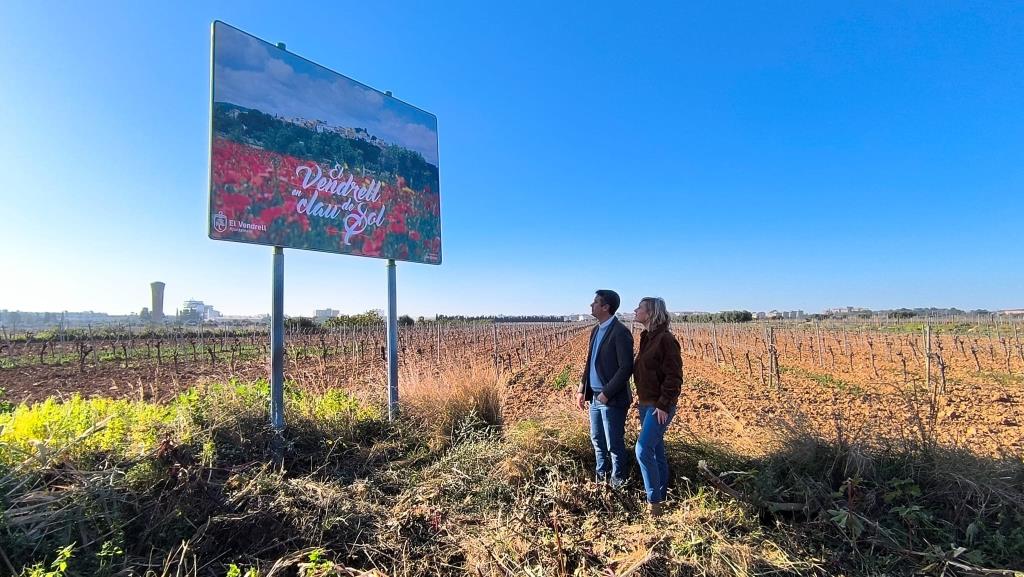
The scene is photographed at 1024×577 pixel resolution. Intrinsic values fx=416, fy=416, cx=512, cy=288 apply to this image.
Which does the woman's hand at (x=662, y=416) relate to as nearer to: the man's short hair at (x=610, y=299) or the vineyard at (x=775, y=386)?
the man's short hair at (x=610, y=299)

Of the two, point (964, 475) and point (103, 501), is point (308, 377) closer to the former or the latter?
point (103, 501)

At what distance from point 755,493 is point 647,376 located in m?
0.92

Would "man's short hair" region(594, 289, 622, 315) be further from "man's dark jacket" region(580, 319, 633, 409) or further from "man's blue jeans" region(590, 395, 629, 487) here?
"man's blue jeans" region(590, 395, 629, 487)

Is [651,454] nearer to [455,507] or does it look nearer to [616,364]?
[616,364]

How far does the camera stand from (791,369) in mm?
13055

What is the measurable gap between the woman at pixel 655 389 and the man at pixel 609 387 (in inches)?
4.9

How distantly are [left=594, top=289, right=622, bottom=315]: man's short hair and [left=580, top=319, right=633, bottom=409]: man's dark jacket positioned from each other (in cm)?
9

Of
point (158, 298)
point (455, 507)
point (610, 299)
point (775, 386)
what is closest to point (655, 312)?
point (610, 299)

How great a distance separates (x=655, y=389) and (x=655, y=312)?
53 centimetres

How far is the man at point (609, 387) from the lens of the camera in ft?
9.60

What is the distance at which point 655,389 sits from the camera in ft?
9.32

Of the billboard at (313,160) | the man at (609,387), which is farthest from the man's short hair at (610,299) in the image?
the billboard at (313,160)

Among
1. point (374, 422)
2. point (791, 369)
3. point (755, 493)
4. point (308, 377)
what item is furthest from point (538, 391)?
point (791, 369)

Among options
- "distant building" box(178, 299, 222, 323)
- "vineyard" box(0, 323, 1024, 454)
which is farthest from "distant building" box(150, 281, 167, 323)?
"vineyard" box(0, 323, 1024, 454)
